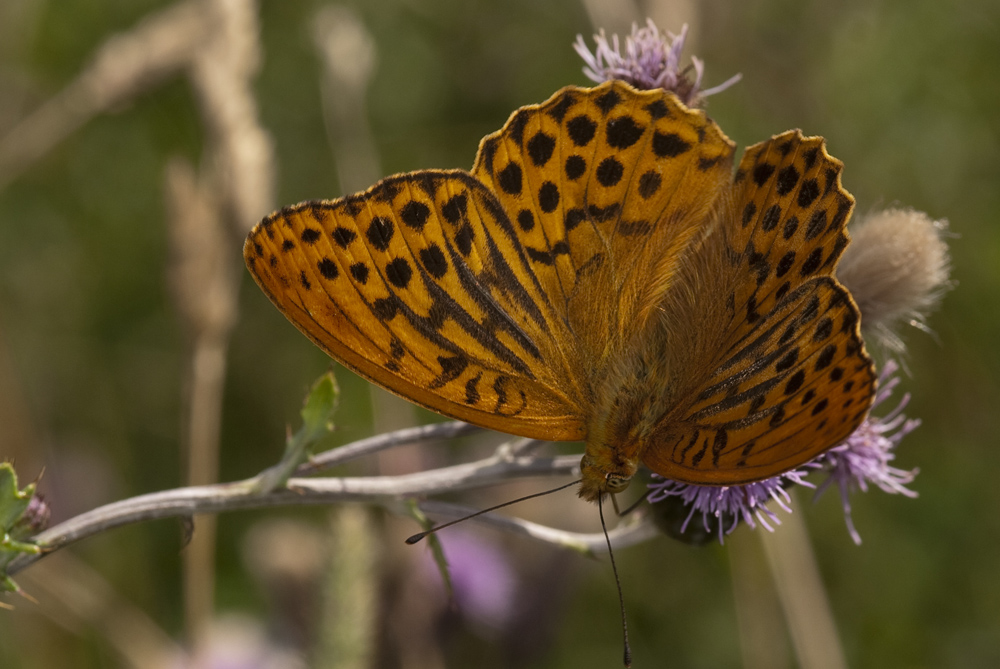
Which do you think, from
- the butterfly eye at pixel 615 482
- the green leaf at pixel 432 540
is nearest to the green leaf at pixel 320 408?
the green leaf at pixel 432 540

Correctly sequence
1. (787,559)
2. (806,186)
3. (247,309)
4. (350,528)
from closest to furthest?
(806,186)
(350,528)
(787,559)
(247,309)

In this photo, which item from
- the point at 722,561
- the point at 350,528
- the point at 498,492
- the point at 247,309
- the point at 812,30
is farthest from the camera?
the point at 247,309

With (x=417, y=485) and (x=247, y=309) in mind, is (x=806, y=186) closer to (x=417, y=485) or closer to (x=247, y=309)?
(x=417, y=485)

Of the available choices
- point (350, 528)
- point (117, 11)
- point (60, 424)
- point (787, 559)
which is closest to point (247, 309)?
point (60, 424)

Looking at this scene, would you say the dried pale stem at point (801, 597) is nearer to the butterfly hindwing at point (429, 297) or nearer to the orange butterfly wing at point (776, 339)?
the orange butterfly wing at point (776, 339)

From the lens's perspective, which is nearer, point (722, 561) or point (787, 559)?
point (787, 559)

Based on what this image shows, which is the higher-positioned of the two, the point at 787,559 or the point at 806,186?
the point at 806,186

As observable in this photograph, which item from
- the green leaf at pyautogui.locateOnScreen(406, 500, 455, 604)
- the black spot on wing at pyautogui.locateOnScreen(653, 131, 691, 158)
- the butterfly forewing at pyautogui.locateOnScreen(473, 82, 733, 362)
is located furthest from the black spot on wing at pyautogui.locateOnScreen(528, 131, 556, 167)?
the green leaf at pyautogui.locateOnScreen(406, 500, 455, 604)

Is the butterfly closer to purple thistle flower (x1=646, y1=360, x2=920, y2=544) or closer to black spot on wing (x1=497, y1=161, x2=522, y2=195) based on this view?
black spot on wing (x1=497, y1=161, x2=522, y2=195)
